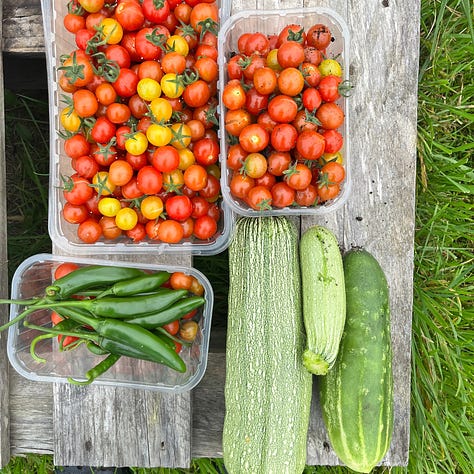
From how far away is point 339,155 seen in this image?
1497 mm

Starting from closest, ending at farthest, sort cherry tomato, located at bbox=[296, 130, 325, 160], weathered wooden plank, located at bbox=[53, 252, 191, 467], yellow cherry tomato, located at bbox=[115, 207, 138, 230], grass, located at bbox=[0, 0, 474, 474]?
cherry tomato, located at bbox=[296, 130, 325, 160], yellow cherry tomato, located at bbox=[115, 207, 138, 230], weathered wooden plank, located at bbox=[53, 252, 191, 467], grass, located at bbox=[0, 0, 474, 474]

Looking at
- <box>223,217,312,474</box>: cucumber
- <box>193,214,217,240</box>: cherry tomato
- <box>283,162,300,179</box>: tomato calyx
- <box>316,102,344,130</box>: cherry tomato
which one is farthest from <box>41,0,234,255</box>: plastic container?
<box>316,102,344,130</box>: cherry tomato

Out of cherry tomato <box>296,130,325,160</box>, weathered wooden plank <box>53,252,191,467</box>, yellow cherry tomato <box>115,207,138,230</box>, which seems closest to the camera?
cherry tomato <box>296,130,325,160</box>

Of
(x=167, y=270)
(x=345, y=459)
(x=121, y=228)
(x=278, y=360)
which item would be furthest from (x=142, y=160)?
(x=345, y=459)

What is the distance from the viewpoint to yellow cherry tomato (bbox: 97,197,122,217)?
1479mm

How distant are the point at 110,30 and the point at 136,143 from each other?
12.7 inches

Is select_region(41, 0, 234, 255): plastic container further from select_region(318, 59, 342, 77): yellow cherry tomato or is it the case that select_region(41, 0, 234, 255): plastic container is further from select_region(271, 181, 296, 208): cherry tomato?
select_region(318, 59, 342, 77): yellow cherry tomato

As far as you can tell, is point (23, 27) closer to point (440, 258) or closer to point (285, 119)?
point (285, 119)

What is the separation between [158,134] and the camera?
142 cm

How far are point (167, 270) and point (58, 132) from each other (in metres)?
0.50

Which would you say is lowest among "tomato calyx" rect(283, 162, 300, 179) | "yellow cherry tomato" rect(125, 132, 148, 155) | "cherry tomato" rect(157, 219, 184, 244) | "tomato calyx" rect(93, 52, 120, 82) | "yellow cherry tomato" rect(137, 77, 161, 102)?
"cherry tomato" rect(157, 219, 184, 244)

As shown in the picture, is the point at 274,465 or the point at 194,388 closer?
the point at 274,465

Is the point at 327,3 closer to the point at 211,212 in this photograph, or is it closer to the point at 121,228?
the point at 211,212

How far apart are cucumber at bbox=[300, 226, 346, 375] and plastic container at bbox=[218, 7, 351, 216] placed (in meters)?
0.11
